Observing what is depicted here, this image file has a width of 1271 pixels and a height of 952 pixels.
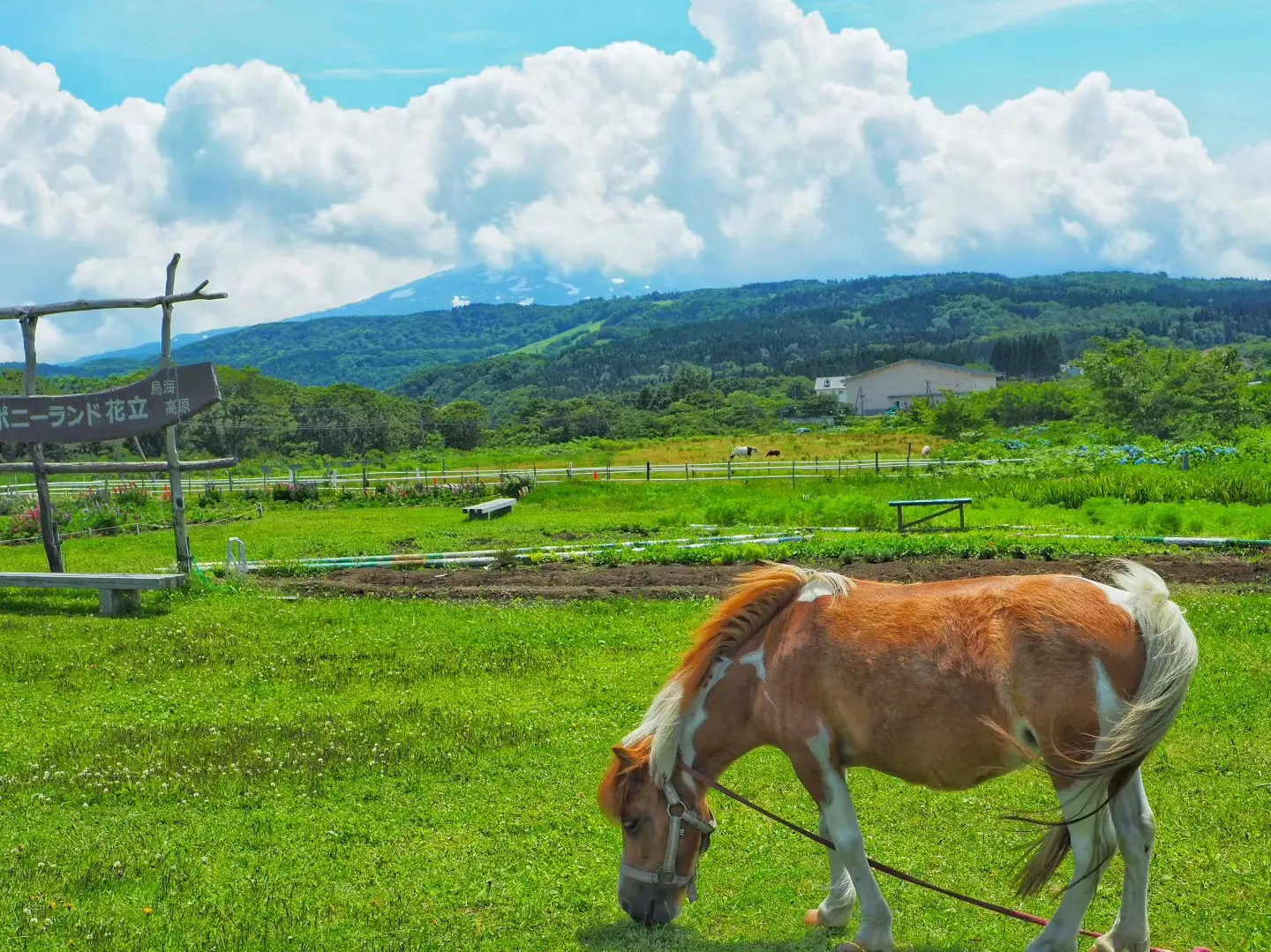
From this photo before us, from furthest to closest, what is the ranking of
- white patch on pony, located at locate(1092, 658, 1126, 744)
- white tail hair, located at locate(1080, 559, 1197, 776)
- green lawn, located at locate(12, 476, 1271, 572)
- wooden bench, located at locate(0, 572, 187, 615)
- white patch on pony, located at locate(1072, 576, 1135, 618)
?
1. green lawn, located at locate(12, 476, 1271, 572)
2. wooden bench, located at locate(0, 572, 187, 615)
3. white patch on pony, located at locate(1072, 576, 1135, 618)
4. white patch on pony, located at locate(1092, 658, 1126, 744)
5. white tail hair, located at locate(1080, 559, 1197, 776)

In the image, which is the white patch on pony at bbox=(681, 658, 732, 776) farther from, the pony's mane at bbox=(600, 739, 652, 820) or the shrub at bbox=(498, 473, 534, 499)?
the shrub at bbox=(498, 473, 534, 499)

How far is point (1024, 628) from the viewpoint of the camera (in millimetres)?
4316

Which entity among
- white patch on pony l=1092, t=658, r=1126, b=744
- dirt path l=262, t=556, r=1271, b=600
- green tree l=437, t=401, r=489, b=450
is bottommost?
dirt path l=262, t=556, r=1271, b=600

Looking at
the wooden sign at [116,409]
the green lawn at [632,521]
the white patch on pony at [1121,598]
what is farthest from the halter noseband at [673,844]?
the green lawn at [632,521]

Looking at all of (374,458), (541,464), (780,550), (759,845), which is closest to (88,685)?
(759,845)

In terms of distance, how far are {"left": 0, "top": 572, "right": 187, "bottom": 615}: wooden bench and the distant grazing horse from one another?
10.9m

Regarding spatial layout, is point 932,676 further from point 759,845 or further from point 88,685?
point 88,685

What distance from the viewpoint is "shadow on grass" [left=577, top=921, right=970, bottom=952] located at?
4.77m

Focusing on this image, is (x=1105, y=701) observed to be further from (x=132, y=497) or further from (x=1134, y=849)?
(x=132, y=497)

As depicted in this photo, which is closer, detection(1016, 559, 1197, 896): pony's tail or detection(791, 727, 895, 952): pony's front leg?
detection(1016, 559, 1197, 896): pony's tail

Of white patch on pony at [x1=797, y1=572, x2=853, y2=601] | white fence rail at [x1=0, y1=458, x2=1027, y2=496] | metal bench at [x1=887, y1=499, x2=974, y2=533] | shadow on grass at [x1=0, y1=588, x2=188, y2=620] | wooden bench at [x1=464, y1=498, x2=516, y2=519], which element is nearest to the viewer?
white patch on pony at [x1=797, y1=572, x2=853, y2=601]

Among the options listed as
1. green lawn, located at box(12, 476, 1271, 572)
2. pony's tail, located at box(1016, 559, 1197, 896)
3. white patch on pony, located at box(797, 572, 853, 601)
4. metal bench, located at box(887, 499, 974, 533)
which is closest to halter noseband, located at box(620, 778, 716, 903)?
white patch on pony, located at box(797, 572, 853, 601)

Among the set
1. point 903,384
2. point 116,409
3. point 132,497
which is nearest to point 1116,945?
point 116,409

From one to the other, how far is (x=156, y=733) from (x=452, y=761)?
2.79 meters
